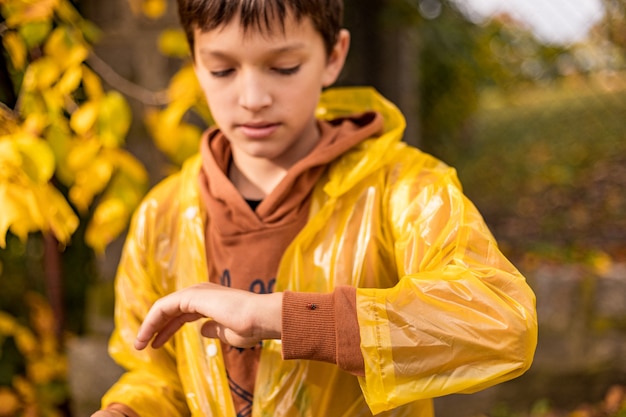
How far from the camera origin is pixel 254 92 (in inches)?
62.1

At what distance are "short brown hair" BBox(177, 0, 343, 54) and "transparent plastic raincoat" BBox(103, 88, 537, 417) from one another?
272 millimetres

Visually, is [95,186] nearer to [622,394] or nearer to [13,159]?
[13,159]

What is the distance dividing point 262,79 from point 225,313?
488mm

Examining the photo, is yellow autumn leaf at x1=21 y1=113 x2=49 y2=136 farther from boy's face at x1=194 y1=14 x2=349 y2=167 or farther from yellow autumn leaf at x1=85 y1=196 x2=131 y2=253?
boy's face at x1=194 y1=14 x2=349 y2=167

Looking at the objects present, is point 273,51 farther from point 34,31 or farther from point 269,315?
point 34,31

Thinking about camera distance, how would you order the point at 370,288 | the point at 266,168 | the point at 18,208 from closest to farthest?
1. the point at 370,288
2. the point at 266,168
3. the point at 18,208

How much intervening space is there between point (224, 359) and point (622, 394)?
188 centimetres

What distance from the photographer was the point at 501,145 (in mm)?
5215

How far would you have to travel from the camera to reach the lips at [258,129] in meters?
1.64

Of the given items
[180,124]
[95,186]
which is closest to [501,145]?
[180,124]

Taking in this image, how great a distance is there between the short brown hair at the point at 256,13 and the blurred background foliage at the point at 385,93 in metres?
0.58

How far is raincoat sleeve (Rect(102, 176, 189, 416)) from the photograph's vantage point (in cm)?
181

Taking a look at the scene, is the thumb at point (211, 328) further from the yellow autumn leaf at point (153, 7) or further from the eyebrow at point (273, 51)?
the yellow autumn leaf at point (153, 7)

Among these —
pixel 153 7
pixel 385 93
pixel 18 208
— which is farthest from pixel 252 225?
pixel 385 93
